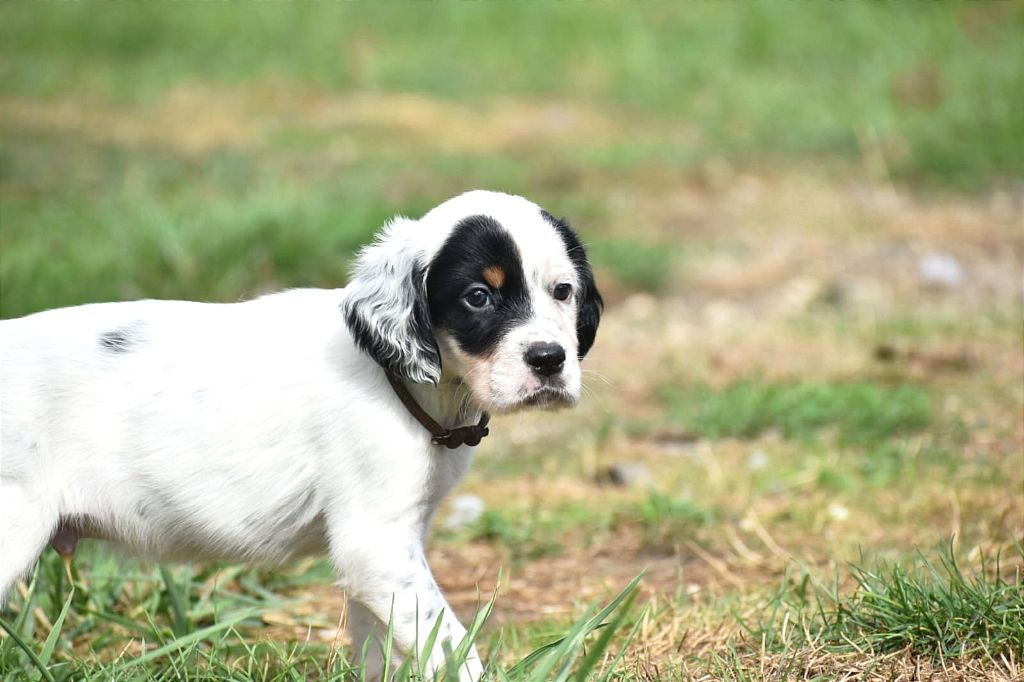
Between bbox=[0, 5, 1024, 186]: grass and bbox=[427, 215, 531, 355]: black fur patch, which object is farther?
bbox=[0, 5, 1024, 186]: grass

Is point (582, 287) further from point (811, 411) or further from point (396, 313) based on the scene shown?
point (811, 411)

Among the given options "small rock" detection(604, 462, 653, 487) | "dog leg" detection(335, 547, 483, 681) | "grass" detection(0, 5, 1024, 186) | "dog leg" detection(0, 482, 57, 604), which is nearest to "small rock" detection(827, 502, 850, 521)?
"small rock" detection(604, 462, 653, 487)

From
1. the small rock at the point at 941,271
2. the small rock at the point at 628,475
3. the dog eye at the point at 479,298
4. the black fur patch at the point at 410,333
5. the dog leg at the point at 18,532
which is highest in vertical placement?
the dog eye at the point at 479,298

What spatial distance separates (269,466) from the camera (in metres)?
3.22

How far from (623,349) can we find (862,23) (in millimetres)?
8628

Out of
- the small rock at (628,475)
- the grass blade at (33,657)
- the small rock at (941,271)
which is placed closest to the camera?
the grass blade at (33,657)

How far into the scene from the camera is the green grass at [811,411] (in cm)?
576

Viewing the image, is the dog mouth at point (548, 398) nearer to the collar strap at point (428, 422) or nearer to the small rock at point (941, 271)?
the collar strap at point (428, 422)

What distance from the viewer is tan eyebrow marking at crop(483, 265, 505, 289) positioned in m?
3.17

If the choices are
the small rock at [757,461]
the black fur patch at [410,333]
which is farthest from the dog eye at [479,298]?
the small rock at [757,461]

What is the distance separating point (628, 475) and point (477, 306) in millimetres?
2338

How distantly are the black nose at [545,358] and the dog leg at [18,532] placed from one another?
122cm

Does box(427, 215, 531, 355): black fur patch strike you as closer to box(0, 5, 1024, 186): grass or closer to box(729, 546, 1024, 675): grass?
box(729, 546, 1024, 675): grass

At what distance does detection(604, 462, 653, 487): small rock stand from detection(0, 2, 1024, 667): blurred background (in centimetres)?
1
